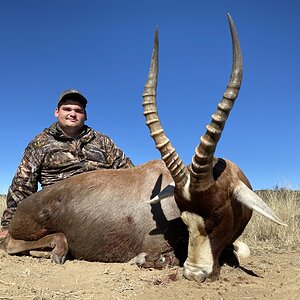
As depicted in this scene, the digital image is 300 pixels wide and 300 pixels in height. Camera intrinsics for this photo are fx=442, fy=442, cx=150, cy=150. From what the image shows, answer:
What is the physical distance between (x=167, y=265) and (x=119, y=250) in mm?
622

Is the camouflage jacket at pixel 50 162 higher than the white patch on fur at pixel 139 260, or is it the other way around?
the camouflage jacket at pixel 50 162

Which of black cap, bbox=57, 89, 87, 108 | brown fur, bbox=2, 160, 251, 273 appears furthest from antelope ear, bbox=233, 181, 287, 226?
black cap, bbox=57, 89, 87, 108

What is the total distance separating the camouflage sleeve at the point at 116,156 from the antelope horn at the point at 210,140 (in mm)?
3275

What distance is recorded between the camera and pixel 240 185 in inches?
169

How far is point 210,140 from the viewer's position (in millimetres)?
3996

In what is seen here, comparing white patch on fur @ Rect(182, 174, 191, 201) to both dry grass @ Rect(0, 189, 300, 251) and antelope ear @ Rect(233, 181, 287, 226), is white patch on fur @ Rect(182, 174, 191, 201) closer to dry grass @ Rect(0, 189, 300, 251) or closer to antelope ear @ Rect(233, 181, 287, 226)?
antelope ear @ Rect(233, 181, 287, 226)

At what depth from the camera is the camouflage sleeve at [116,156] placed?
7.17 metres

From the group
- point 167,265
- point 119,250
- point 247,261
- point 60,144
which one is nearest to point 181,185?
point 167,265

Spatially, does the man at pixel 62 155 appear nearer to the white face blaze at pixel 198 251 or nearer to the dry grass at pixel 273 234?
the dry grass at pixel 273 234

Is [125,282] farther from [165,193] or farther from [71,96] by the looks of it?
[71,96]

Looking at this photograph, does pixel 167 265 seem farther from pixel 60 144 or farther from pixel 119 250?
pixel 60 144

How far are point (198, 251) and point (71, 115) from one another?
3.82 m

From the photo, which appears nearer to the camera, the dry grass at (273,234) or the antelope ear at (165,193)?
the antelope ear at (165,193)

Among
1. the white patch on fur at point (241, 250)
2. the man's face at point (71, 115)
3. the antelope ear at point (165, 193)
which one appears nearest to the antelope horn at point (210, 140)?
the antelope ear at point (165, 193)
